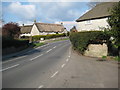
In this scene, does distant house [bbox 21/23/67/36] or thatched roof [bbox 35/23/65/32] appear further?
thatched roof [bbox 35/23/65/32]

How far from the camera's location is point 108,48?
63.4ft

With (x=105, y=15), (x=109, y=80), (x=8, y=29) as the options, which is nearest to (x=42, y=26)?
(x=8, y=29)

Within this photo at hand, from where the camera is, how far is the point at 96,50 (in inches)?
773

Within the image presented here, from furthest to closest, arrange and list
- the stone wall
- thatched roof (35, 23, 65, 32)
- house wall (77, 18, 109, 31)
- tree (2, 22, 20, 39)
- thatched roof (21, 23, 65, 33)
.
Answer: thatched roof (21, 23, 65, 33), thatched roof (35, 23, 65, 32), tree (2, 22, 20, 39), house wall (77, 18, 109, 31), the stone wall

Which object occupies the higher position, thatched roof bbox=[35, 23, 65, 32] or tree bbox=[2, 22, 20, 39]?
thatched roof bbox=[35, 23, 65, 32]

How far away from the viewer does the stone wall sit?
1891 centimetres

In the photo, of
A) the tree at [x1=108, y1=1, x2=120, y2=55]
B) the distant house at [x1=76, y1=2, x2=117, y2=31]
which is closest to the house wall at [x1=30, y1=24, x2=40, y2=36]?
the distant house at [x1=76, y1=2, x2=117, y2=31]

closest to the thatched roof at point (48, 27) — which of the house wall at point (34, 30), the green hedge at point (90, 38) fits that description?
the house wall at point (34, 30)

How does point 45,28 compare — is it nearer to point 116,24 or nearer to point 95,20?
point 95,20

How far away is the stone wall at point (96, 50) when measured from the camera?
62.0 ft

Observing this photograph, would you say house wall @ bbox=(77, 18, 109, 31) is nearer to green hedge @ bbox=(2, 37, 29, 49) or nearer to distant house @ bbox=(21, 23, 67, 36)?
green hedge @ bbox=(2, 37, 29, 49)

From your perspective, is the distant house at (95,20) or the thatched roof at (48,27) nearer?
the distant house at (95,20)

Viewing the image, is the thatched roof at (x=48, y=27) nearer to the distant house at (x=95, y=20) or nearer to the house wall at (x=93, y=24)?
the house wall at (x=93, y=24)

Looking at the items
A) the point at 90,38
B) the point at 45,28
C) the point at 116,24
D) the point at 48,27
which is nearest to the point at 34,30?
the point at 45,28
